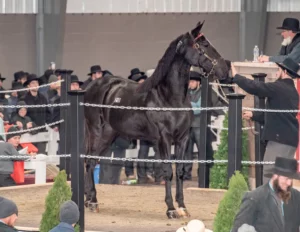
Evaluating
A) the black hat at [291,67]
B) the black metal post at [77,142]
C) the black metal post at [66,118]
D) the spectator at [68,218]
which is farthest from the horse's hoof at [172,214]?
the spectator at [68,218]

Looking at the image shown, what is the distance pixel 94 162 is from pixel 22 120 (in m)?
3.75

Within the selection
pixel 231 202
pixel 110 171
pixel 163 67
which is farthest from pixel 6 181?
pixel 231 202

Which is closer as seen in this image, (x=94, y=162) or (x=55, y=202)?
(x=55, y=202)

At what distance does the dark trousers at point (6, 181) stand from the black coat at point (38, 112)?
3517 millimetres

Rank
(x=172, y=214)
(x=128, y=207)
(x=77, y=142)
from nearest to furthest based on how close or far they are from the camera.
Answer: (x=77, y=142) → (x=172, y=214) → (x=128, y=207)

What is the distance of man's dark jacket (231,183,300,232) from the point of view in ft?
28.6

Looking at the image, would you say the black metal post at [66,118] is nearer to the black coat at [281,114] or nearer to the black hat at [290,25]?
the black hat at [290,25]

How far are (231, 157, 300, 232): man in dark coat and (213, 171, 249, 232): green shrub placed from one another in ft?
5.04

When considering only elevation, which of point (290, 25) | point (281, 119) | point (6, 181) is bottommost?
point (6, 181)

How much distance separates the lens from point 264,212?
8.75 metres

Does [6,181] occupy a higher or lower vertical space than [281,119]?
lower

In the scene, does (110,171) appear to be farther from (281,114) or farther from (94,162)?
(281,114)

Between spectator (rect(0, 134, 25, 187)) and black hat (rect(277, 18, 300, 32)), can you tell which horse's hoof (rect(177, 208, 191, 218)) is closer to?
spectator (rect(0, 134, 25, 187))

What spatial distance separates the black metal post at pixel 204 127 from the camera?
1462 cm
